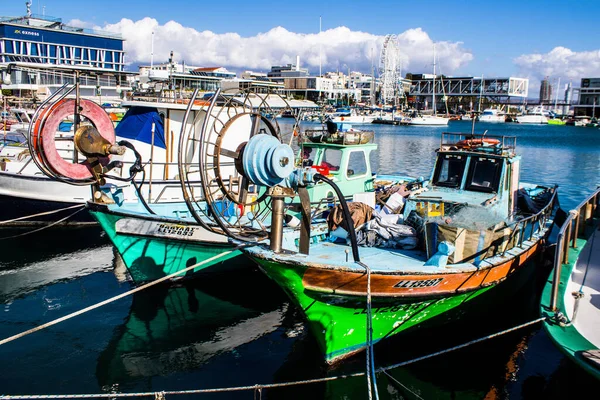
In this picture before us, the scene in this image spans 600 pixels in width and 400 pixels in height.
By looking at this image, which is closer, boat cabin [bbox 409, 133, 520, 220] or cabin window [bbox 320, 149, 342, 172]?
boat cabin [bbox 409, 133, 520, 220]

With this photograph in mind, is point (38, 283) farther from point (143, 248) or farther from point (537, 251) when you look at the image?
point (537, 251)

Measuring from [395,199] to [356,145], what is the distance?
2885 millimetres

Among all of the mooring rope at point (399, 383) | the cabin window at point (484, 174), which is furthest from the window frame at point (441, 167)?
the mooring rope at point (399, 383)

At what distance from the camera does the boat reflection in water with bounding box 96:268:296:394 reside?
912cm

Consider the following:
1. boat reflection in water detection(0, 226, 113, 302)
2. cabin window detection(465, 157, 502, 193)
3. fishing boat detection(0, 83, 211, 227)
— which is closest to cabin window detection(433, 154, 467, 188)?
cabin window detection(465, 157, 502, 193)

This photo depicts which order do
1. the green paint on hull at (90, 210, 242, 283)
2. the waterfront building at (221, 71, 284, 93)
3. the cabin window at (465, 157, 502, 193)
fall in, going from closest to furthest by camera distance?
1. the waterfront building at (221, 71, 284, 93)
2. the cabin window at (465, 157, 502, 193)
3. the green paint on hull at (90, 210, 242, 283)

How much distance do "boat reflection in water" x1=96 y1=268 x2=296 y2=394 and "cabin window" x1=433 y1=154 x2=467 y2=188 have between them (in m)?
4.66

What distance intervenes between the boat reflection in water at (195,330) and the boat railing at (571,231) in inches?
201

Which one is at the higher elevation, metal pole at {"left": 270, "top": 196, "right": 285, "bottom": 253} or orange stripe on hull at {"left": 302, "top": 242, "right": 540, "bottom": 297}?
metal pole at {"left": 270, "top": 196, "right": 285, "bottom": 253}

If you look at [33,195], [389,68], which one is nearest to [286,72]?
[389,68]

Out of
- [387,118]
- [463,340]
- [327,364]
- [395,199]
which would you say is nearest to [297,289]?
[327,364]

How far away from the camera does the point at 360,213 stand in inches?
402

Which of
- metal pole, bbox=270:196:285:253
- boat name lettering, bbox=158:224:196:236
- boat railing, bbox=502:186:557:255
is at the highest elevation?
metal pole, bbox=270:196:285:253

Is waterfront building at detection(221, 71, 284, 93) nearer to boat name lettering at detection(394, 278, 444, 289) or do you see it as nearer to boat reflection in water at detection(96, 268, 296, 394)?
boat name lettering at detection(394, 278, 444, 289)
